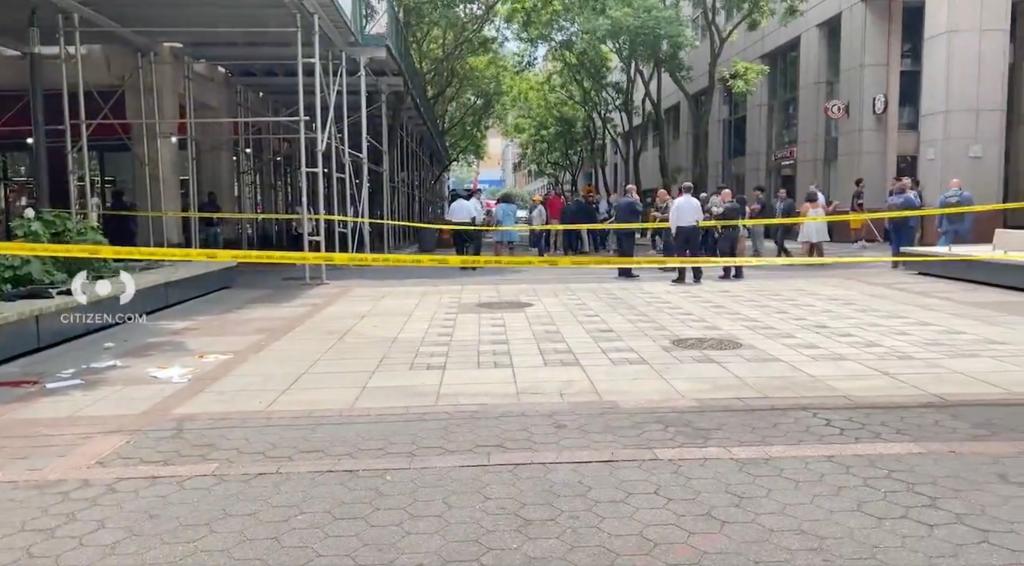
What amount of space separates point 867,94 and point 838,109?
1.09m

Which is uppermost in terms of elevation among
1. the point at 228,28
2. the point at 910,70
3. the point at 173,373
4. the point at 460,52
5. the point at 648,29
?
the point at 460,52

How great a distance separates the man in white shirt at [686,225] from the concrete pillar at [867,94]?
12.4 meters

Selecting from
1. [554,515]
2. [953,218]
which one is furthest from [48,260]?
[953,218]

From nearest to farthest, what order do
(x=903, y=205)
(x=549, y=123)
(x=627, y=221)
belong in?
(x=627, y=221) → (x=903, y=205) → (x=549, y=123)

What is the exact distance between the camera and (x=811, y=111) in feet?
87.4

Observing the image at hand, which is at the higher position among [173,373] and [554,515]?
[173,373]

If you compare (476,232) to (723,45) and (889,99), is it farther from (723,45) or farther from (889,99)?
(889,99)

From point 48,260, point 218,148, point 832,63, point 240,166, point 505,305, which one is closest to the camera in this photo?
point 48,260

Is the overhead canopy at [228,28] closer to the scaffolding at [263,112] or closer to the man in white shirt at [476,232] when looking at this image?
the scaffolding at [263,112]

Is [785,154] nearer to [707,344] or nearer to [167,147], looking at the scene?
[167,147]

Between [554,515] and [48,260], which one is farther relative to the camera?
[48,260]

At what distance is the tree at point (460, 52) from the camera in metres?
24.1

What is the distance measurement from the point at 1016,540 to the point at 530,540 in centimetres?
→ 217

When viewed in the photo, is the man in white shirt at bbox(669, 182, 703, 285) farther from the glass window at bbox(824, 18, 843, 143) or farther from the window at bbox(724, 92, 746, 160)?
the window at bbox(724, 92, 746, 160)
